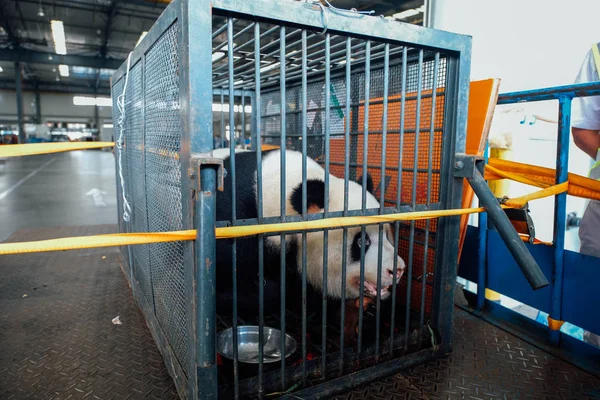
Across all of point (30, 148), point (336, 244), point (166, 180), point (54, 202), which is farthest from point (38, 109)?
point (336, 244)

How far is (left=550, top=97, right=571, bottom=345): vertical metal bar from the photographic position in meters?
2.33

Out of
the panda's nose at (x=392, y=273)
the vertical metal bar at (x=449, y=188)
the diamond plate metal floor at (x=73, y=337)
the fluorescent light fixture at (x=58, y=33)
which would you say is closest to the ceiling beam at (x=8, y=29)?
the fluorescent light fixture at (x=58, y=33)

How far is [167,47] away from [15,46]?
26.4 meters

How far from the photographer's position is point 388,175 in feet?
10.2

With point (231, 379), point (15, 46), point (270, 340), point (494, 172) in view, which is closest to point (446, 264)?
point (494, 172)

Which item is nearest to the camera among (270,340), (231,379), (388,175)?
(231,379)

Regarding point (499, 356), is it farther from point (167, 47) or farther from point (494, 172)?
point (167, 47)

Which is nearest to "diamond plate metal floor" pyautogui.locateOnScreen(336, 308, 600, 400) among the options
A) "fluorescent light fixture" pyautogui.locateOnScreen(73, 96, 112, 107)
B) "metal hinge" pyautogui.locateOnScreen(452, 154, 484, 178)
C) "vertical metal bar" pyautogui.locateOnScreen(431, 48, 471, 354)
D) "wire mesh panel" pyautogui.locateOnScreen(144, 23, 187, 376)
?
"vertical metal bar" pyautogui.locateOnScreen(431, 48, 471, 354)

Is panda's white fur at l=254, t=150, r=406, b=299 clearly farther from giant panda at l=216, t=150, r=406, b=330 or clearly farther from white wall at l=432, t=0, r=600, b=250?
white wall at l=432, t=0, r=600, b=250

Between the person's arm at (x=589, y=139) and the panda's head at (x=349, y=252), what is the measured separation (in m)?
1.52

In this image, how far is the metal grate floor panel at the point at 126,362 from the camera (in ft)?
6.68

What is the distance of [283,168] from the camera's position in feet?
5.93

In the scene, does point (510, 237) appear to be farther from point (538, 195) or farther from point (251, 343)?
point (251, 343)

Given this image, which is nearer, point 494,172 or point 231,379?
point 231,379
